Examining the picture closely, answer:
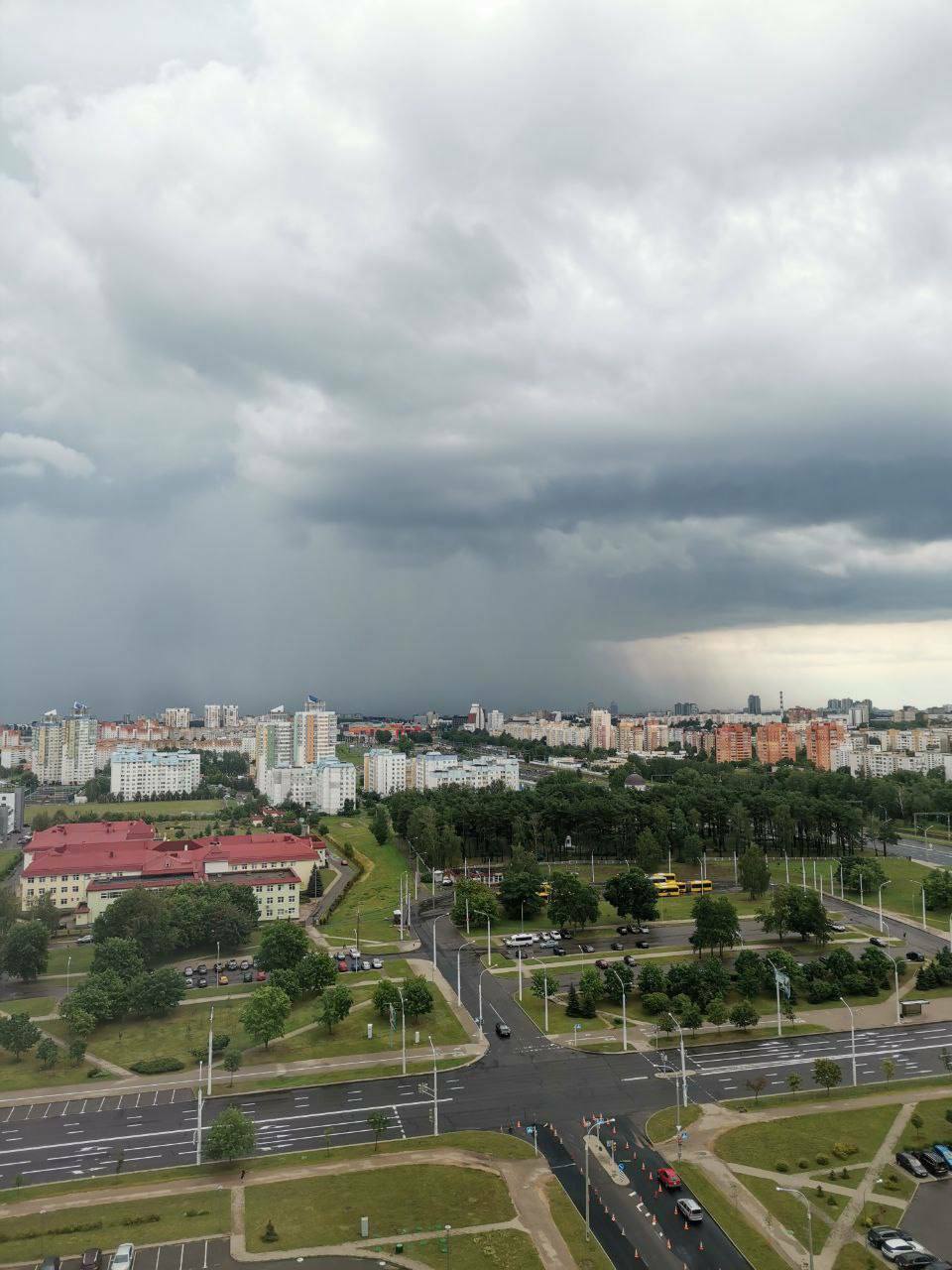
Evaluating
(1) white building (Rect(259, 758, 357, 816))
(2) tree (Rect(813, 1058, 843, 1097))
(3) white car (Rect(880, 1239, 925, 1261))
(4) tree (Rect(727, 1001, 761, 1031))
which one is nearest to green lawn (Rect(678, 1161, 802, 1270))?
(3) white car (Rect(880, 1239, 925, 1261))

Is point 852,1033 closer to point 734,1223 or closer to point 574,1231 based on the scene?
point 734,1223

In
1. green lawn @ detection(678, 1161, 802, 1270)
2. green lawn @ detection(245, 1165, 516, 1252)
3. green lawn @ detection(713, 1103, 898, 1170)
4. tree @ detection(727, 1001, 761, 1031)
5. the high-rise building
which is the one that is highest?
the high-rise building

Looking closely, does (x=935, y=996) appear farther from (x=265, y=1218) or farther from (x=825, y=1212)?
(x=265, y=1218)

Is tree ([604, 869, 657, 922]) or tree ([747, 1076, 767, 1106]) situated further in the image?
tree ([604, 869, 657, 922])

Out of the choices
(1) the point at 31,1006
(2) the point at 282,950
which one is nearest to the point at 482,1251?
(2) the point at 282,950

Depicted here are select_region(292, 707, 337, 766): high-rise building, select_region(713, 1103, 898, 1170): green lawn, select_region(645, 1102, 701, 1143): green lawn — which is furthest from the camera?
select_region(292, 707, 337, 766): high-rise building

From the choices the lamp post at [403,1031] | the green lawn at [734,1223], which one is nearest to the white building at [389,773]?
the lamp post at [403,1031]

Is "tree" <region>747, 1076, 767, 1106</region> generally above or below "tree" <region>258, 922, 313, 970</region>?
below

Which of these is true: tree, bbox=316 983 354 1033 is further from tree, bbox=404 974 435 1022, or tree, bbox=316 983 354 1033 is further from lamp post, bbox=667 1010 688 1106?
lamp post, bbox=667 1010 688 1106
